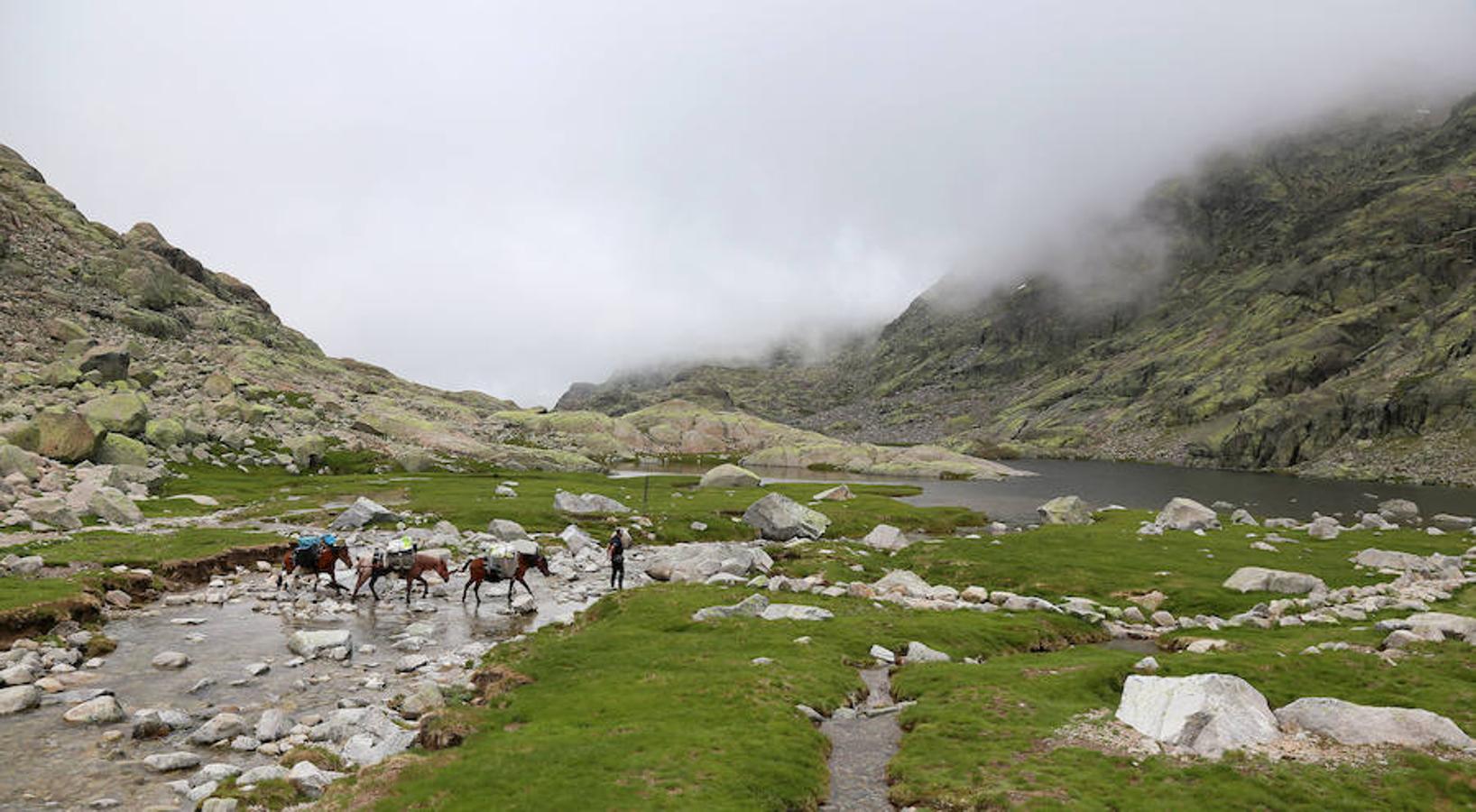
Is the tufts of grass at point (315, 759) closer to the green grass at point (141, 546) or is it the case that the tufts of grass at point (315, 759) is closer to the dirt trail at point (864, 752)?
the dirt trail at point (864, 752)

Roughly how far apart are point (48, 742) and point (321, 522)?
4780 cm

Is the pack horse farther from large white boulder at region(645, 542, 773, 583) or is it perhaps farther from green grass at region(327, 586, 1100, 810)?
large white boulder at region(645, 542, 773, 583)

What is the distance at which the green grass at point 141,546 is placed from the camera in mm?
39875

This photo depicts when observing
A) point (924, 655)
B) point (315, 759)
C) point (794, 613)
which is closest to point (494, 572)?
point (794, 613)

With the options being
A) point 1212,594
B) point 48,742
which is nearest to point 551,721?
point 48,742

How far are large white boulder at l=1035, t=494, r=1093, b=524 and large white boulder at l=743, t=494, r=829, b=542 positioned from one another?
121 feet

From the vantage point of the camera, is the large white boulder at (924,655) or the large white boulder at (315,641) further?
the large white boulder at (924,655)

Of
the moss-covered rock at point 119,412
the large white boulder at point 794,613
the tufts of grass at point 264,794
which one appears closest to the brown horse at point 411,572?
the large white boulder at point 794,613

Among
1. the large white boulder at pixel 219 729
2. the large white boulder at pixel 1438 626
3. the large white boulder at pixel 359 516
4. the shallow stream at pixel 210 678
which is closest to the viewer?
the shallow stream at pixel 210 678

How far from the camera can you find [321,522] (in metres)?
64.1

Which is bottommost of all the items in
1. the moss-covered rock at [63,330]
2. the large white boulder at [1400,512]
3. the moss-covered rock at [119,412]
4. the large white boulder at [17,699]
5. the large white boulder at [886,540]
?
the large white boulder at [1400,512]

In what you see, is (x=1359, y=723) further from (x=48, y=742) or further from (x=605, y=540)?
(x=605, y=540)

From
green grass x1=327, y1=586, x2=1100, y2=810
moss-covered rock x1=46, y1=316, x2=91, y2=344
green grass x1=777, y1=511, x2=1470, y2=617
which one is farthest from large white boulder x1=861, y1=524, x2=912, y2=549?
moss-covered rock x1=46, y1=316, x2=91, y2=344

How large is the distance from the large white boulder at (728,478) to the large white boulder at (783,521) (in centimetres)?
4626
